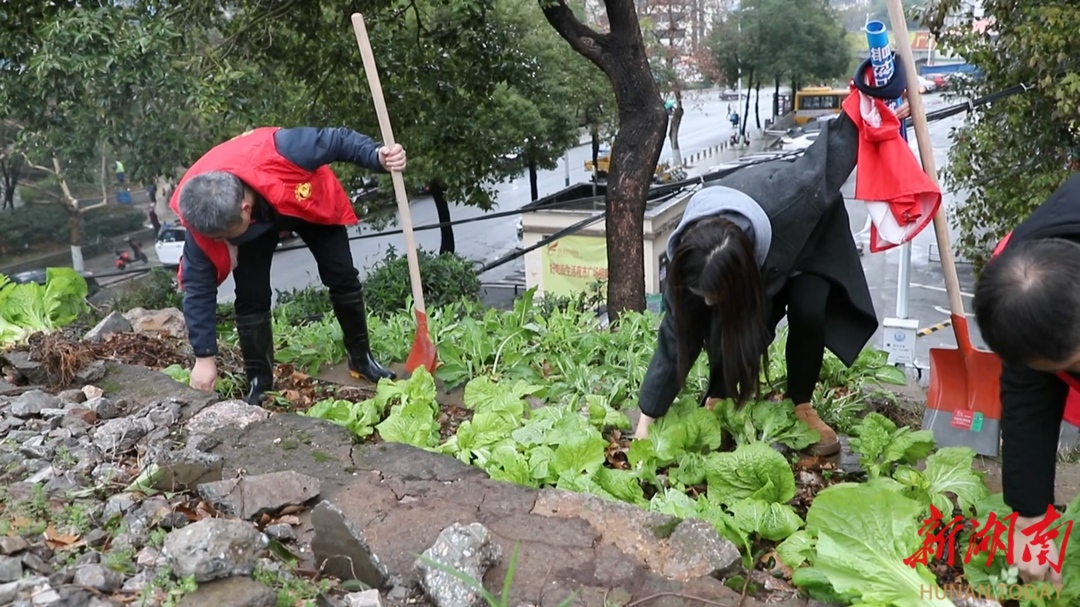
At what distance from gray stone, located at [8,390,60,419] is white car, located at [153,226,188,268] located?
12.9 metres

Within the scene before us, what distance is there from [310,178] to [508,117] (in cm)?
1142

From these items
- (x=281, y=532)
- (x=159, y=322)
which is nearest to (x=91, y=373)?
(x=159, y=322)

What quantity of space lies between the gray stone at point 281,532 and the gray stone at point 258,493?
0.11m

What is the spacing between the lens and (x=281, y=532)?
2420 mm

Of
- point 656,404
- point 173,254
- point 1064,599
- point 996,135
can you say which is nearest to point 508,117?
point 173,254

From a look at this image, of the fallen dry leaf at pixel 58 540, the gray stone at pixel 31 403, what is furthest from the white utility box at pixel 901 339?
the fallen dry leaf at pixel 58 540

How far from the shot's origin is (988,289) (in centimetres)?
180

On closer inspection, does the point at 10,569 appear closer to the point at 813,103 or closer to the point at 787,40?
the point at 787,40

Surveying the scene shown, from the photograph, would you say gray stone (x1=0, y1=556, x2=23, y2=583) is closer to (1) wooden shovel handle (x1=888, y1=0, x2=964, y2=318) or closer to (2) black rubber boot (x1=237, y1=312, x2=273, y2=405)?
(2) black rubber boot (x1=237, y1=312, x2=273, y2=405)

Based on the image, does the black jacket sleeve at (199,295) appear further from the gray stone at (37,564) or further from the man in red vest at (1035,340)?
the man in red vest at (1035,340)

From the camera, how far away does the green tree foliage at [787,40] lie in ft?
63.9

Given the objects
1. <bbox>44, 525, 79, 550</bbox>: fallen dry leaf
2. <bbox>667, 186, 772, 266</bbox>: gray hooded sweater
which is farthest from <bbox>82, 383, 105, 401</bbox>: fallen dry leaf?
<bbox>667, 186, 772, 266</bbox>: gray hooded sweater

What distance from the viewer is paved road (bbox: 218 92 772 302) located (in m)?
20.0

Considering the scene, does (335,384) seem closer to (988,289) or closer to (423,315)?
(423,315)
